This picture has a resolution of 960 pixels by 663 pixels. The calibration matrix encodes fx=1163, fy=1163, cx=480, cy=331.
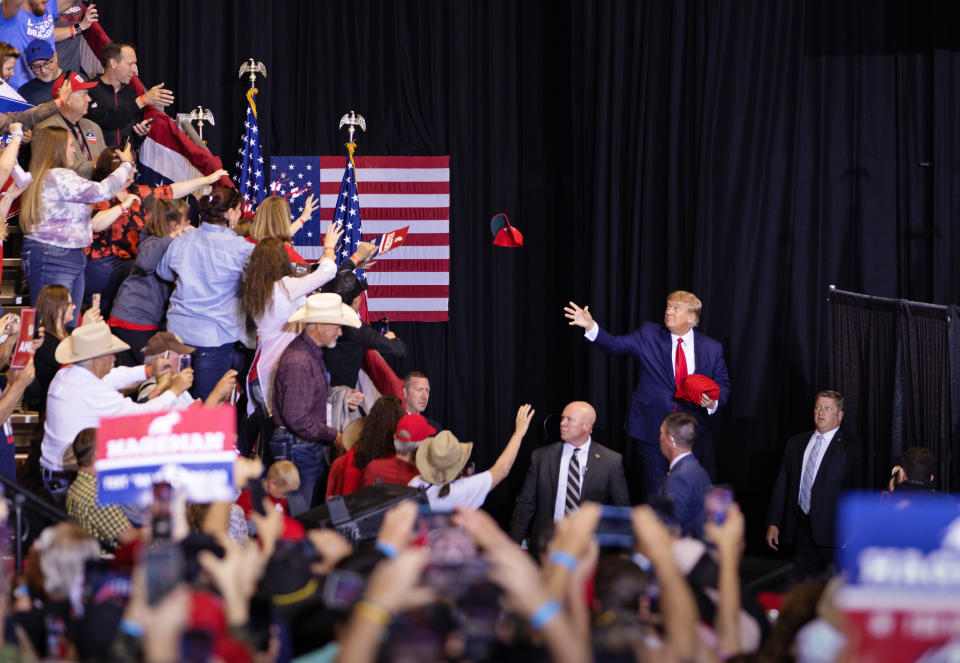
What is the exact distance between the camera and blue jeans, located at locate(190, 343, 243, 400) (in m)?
7.25

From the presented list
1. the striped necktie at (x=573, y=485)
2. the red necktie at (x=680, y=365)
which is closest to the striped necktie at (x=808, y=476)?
the red necktie at (x=680, y=365)

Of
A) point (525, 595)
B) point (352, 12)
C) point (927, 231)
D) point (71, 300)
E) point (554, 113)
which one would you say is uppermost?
point (352, 12)

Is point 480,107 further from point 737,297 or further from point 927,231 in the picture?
point 927,231

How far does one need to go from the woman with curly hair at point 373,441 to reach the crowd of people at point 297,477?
0.05 ft

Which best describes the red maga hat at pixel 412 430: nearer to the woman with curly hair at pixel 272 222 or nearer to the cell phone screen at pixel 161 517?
the woman with curly hair at pixel 272 222

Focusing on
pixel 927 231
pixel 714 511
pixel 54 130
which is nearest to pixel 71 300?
pixel 54 130

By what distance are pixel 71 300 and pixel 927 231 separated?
22.4ft

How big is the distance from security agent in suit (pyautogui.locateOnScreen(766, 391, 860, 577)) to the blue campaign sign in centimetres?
485

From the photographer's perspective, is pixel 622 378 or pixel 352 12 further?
pixel 352 12

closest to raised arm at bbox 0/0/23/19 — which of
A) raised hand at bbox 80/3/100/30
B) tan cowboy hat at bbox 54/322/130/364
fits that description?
raised hand at bbox 80/3/100/30

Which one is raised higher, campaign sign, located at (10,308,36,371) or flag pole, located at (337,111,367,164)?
flag pole, located at (337,111,367,164)

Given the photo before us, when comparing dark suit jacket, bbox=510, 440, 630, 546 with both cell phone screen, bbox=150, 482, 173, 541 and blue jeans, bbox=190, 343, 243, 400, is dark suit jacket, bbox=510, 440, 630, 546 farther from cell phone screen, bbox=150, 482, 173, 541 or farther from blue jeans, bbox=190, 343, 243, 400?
cell phone screen, bbox=150, 482, 173, 541

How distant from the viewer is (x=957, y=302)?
9.67 metres

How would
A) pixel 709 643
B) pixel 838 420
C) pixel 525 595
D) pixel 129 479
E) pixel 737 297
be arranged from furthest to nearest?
pixel 737 297 → pixel 838 420 → pixel 129 479 → pixel 709 643 → pixel 525 595
